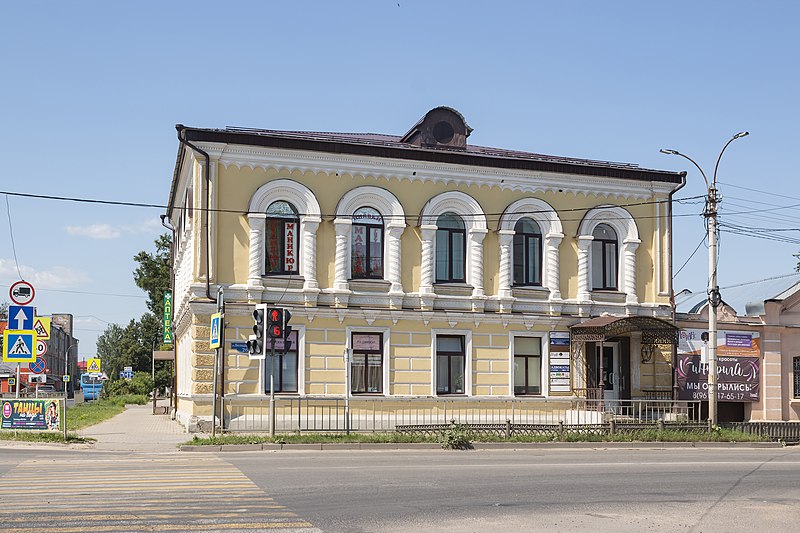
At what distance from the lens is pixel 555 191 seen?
32719 millimetres

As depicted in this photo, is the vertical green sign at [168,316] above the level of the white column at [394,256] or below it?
below

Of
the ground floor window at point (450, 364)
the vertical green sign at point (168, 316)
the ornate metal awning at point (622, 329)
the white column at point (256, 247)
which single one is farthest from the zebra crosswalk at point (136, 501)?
the vertical green sign at point (168, 316)

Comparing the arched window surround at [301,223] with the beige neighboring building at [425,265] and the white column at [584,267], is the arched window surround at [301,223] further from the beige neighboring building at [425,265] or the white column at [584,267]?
the white column at [584,267]

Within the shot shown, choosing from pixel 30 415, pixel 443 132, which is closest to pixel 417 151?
pixel 443 132

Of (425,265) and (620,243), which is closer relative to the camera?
(425,265)

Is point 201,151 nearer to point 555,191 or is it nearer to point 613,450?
point 555,191

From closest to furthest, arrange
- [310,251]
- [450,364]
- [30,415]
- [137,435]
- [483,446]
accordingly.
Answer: [483,446], [30,415], [137,435], [310,251], [450,364]

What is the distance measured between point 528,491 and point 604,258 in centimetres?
2017

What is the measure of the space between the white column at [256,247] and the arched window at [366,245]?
2.96 metres

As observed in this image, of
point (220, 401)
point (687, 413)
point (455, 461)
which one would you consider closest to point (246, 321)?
point (220, 401)

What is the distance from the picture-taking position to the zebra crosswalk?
35.5 ft

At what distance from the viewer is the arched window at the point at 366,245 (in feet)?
100

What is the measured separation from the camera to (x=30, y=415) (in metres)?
25.0

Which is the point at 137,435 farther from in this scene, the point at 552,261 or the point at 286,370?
the point at 552,261
